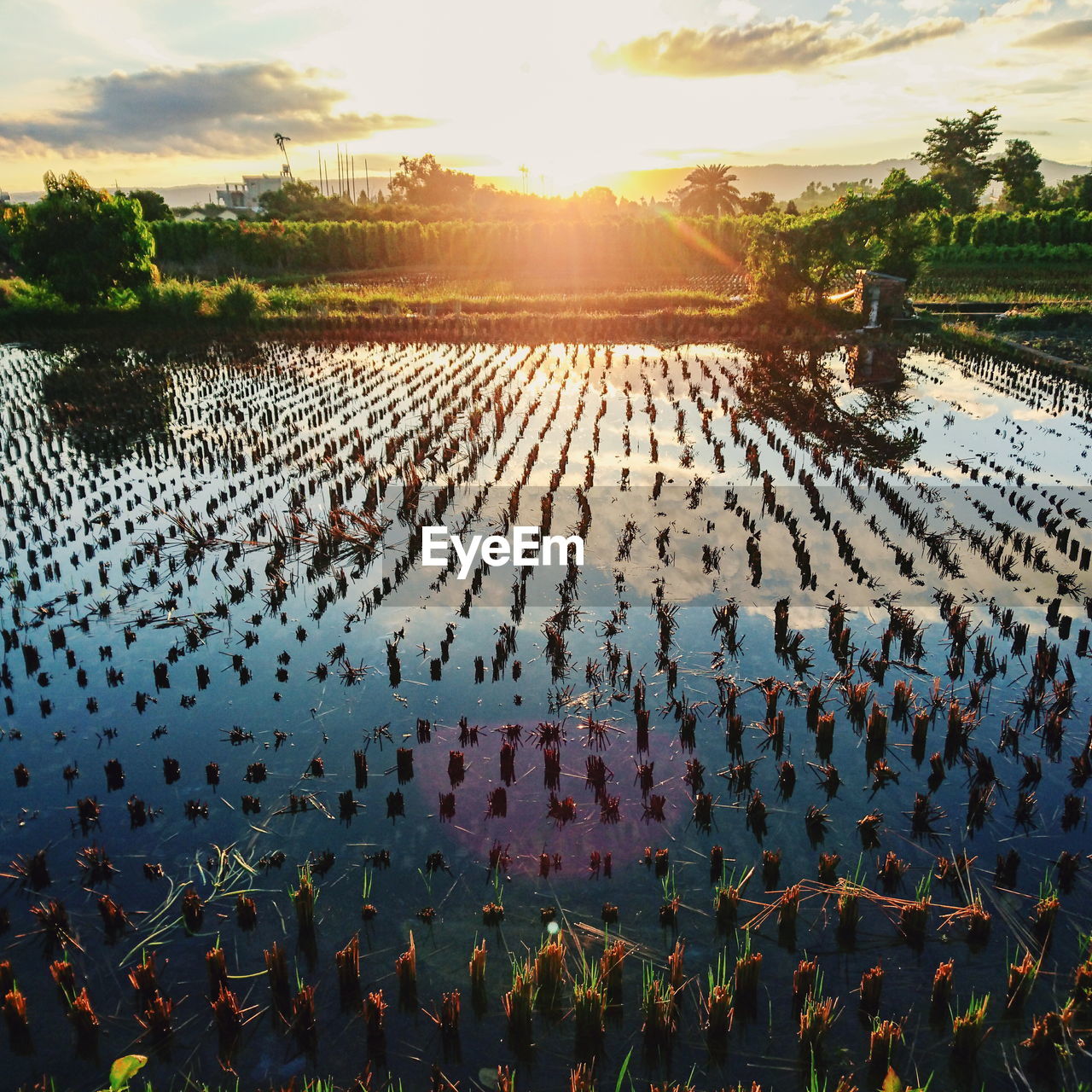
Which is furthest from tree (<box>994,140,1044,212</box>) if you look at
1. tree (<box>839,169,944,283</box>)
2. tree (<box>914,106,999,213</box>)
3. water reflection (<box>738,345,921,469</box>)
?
water reflection (<box>738,345,921,469</box>)

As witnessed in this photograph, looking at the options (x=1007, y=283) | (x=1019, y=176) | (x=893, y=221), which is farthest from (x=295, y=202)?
(x=1019, y=176)

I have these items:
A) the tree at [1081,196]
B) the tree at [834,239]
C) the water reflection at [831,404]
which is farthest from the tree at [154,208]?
the tree at [1081,196]

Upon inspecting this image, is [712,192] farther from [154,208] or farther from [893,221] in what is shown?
[154,208]

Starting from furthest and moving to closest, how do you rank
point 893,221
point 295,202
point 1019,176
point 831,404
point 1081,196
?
point 295,202
point 1019,176
point 1081,196
point 893,221
point 831,404

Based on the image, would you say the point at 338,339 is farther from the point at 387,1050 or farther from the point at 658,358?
the point at 387,1050

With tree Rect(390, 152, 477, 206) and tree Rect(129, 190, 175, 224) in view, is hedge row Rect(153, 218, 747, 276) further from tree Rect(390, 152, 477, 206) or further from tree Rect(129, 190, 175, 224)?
tree Rect(390, 152, 477, 206)

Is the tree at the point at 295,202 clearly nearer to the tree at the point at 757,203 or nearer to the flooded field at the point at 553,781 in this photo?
the tree at the point at 757,203
